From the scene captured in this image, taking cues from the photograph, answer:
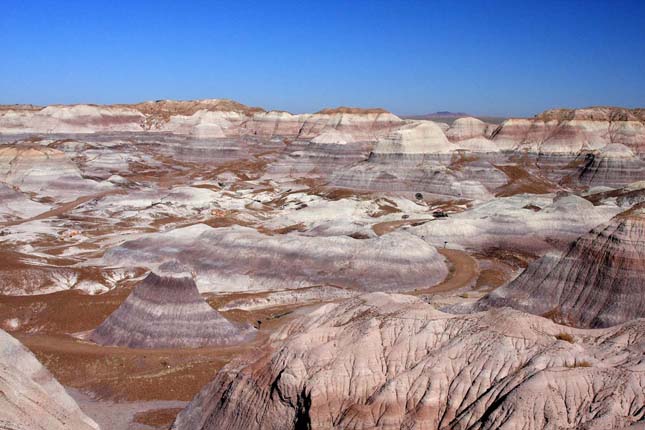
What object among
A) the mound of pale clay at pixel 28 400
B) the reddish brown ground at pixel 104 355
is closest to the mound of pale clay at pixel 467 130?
the reddish brown ground at pixel 104 355

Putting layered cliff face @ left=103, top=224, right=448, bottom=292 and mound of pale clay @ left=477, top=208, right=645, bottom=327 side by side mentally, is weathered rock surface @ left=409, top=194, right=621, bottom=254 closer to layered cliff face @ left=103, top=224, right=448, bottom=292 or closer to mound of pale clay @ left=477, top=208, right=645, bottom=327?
layered cliff face @ left=103, top=224, right=448, bottom=292

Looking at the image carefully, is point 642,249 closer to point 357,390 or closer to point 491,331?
point 491,331

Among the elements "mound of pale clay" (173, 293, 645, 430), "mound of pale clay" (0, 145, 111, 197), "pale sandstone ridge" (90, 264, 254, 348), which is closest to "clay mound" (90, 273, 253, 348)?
"pale sandstone ridge" (90, 264, 254, 348)

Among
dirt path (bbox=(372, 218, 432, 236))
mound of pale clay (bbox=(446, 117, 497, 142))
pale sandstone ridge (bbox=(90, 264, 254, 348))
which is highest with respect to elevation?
mound of pale clay (bbox=(446, 117, 497, 142))

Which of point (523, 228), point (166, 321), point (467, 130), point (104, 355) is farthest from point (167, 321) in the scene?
point (467, 130)

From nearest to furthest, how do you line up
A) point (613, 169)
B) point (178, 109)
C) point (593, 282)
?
1. point (593, 282)
2. point (613, 169)
3. point (178, 109)

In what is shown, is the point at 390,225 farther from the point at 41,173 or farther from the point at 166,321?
the point at 41,173

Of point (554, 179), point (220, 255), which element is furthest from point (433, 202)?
point (220, 255)
